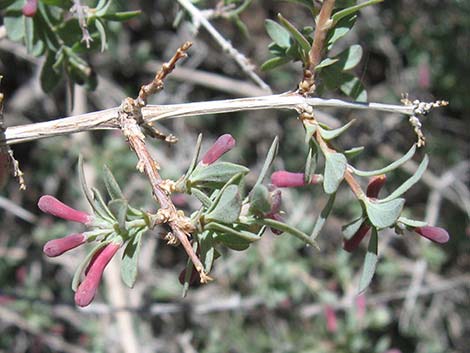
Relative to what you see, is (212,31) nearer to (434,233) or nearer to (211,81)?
(434,233)

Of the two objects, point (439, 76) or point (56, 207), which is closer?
point (56, 207)

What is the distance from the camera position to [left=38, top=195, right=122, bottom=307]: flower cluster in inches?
42.8

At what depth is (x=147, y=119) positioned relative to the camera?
1.20 meters

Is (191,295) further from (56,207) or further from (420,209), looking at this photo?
(56,207)

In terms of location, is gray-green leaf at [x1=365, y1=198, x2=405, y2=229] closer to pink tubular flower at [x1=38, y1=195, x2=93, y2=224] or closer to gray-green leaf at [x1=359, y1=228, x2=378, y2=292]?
gray-green leaf at [x1=359, y1=228, x2=378, y2=292]

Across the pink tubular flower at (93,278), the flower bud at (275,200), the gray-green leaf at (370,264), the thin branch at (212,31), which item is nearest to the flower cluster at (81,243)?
the pink tubular flower at (93,278)

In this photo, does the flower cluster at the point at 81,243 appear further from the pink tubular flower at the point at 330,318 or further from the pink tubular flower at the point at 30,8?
the pink tubular flower at the point at 330,318

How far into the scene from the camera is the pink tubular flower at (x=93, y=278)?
3.55ft

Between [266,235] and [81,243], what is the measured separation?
84.7 inches

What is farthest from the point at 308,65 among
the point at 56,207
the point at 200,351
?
the point at 200,351

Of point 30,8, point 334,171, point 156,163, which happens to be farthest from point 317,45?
point 30,8

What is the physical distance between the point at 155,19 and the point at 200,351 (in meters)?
1.66

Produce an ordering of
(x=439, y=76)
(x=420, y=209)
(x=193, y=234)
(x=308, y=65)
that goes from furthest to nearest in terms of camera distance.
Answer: (x=420, y=209) < (x=439, y=76) < (x=308, y=65) < (x=193, y=234)

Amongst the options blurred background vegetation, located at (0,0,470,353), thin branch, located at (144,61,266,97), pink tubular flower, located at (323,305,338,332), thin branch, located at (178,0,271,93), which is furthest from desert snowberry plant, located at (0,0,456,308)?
thin branch, located at (144,61,266,97)
